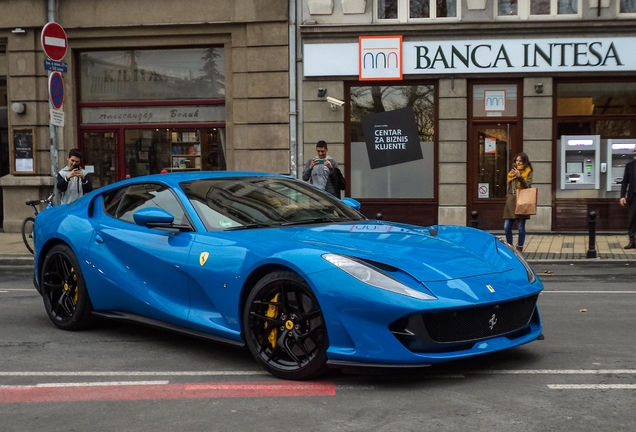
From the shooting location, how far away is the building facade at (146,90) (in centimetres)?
1831

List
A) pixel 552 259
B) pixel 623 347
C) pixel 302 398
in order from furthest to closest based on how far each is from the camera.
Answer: pixel 552 259 → pixel 623 347 → pixel 302 398

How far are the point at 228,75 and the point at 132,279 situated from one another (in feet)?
41.6

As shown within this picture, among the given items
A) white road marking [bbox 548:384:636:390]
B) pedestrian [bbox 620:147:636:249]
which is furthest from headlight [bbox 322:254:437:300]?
pedestrian [bbox 620:147:636:249]

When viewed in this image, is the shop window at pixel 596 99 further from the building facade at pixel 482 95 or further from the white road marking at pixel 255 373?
the white road marking at pixel 255 373

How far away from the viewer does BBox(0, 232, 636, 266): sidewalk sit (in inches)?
535

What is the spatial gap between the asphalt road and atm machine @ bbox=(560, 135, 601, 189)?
11100mm

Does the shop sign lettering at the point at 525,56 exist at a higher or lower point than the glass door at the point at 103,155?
higher

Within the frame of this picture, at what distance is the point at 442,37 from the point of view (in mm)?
17672

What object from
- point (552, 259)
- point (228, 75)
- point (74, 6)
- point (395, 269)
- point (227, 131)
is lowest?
point (552, 259)

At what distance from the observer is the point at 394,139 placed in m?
18.1

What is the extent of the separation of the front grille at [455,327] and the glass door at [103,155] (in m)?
15.3

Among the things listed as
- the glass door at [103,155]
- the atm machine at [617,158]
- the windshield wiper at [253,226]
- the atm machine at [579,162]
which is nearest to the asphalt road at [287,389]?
the windshield wiper at [253,226]

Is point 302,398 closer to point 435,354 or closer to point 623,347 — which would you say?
point 435,354

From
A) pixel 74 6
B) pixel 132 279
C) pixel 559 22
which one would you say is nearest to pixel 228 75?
pixel 74 6
